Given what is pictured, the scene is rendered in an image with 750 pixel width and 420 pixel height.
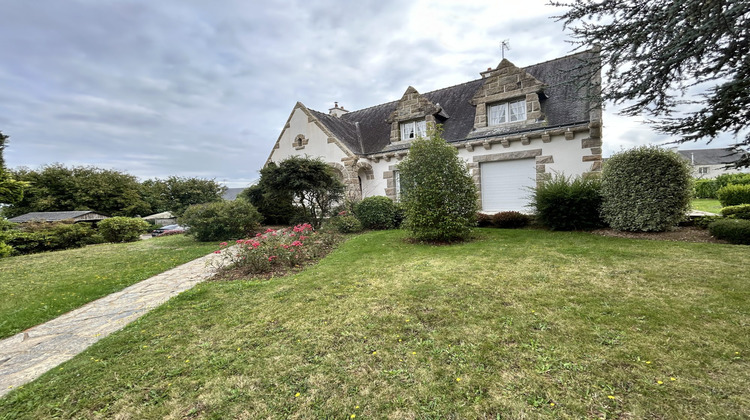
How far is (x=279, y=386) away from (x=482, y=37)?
861 cm

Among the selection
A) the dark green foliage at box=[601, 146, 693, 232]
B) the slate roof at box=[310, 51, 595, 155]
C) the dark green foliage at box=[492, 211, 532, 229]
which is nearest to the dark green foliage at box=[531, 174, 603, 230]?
the dark green foliage at box=[601, 146, 693, 232]

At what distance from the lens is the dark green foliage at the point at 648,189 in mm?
7234

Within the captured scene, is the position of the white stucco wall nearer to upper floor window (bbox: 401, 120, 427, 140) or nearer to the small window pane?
upper floor window (bbox: 401, 120, 427, 140)

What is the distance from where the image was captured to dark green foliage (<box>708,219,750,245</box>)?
20.6 ft

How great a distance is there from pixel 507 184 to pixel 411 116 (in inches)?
215

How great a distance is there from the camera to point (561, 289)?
3.93 metres

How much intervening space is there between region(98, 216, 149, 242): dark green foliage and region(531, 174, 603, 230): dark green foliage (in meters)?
17.7

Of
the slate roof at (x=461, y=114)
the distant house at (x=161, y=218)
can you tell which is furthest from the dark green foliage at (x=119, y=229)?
the distant house at (x=161, y=218)

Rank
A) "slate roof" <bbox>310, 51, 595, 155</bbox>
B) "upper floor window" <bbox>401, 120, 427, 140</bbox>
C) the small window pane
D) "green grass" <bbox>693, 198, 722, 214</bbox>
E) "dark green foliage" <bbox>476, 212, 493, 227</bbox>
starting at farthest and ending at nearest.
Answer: "upper floor window" <bbox>401, 120, 427, 140</bbox> → "green grass" <bbox>693, 198, 722, 214</bbox> → the small window pane → "slate roof" <bbox>310, 51, 595, 155</bbox> → "dark green foliage" <bbox>476, 212, 493, 227</bbox>

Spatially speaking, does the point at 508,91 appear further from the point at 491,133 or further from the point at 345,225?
the point at 345,225

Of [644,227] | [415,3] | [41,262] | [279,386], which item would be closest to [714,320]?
[279,386]

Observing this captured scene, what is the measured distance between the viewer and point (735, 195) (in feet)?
41.2

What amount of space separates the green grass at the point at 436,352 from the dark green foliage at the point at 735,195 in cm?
1242

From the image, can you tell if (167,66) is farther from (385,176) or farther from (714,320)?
(714,320)
